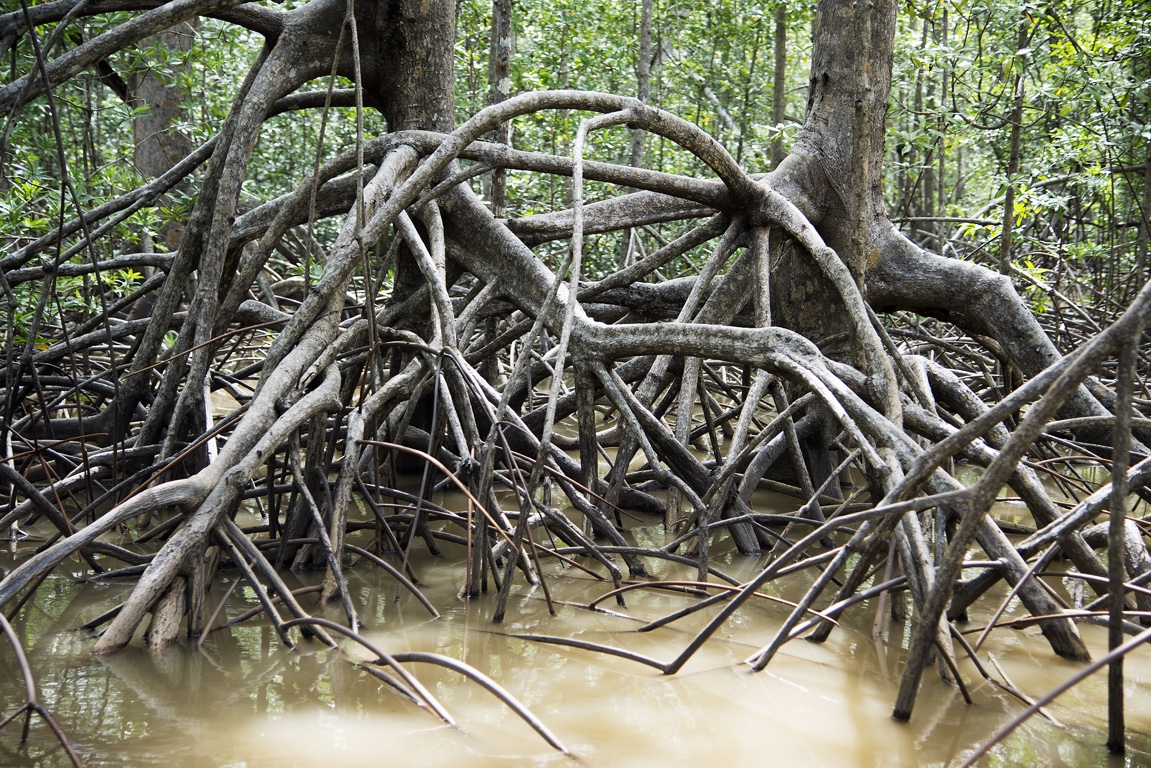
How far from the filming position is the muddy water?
6.13 ft

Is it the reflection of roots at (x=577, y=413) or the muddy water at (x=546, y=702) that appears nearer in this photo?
the muddy water at (x=546, y=702)

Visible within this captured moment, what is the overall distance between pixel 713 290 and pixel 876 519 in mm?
1843

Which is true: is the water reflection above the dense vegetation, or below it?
below

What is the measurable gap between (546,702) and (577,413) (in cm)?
130

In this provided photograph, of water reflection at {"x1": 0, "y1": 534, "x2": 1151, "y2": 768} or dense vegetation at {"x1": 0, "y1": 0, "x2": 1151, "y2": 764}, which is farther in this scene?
dense vegetation at {"x1": 0, "y1": 0, "x2": 1151, "y2": 764}

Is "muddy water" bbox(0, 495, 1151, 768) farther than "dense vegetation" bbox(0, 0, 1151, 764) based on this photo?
No

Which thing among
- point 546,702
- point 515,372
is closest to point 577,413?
point 515,372

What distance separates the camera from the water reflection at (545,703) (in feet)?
6.14

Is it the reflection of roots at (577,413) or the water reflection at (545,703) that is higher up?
the reflection of roots at (577,413)

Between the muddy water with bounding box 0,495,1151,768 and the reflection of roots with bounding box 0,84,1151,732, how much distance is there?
0.10m

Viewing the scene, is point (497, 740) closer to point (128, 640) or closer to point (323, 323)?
point (128, 640)

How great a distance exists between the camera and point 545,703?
2.13m

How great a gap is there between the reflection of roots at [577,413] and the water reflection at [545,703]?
4.0 inches

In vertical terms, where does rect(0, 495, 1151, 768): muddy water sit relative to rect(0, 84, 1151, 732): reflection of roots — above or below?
below
